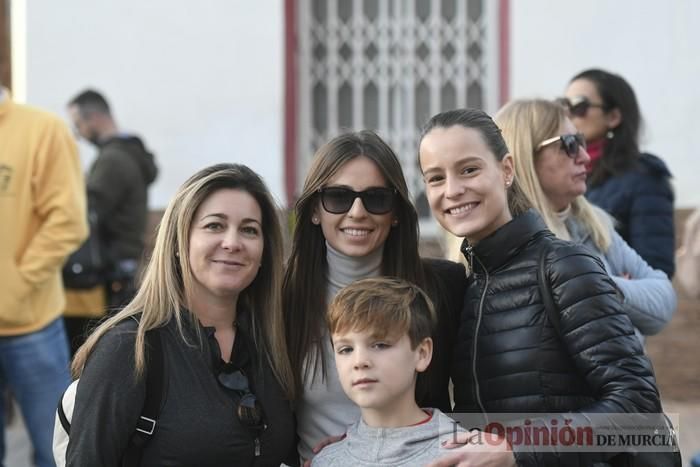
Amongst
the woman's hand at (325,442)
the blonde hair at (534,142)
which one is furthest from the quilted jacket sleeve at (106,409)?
the blonde hair at (534,142)

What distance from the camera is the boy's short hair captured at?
8.56ft

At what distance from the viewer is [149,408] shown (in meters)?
2.66

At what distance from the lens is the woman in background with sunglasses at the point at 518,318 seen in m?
2.40

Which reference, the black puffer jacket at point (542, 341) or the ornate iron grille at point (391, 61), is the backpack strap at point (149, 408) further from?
the ornate iron grille at point (391, 61)

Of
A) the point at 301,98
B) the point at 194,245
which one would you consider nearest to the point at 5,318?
the point at 194,245

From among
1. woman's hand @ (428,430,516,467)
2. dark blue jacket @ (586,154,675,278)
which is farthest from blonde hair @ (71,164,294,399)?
dark blue jacket @ (586,154,675,278)

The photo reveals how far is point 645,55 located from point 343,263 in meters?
4.94

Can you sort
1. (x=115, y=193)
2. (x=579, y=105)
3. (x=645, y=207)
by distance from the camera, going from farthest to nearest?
(x=115, y=193), (x=579, y=105), (x=645, y=207)

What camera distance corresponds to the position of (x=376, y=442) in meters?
2.61

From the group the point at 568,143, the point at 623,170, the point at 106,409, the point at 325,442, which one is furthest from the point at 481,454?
the point at 623,170

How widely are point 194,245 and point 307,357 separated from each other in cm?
46

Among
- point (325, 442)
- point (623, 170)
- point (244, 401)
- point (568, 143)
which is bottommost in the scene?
point (325, 442)

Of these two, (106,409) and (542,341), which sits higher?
(542,341)

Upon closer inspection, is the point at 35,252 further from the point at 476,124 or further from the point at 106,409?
the point at 476,124
